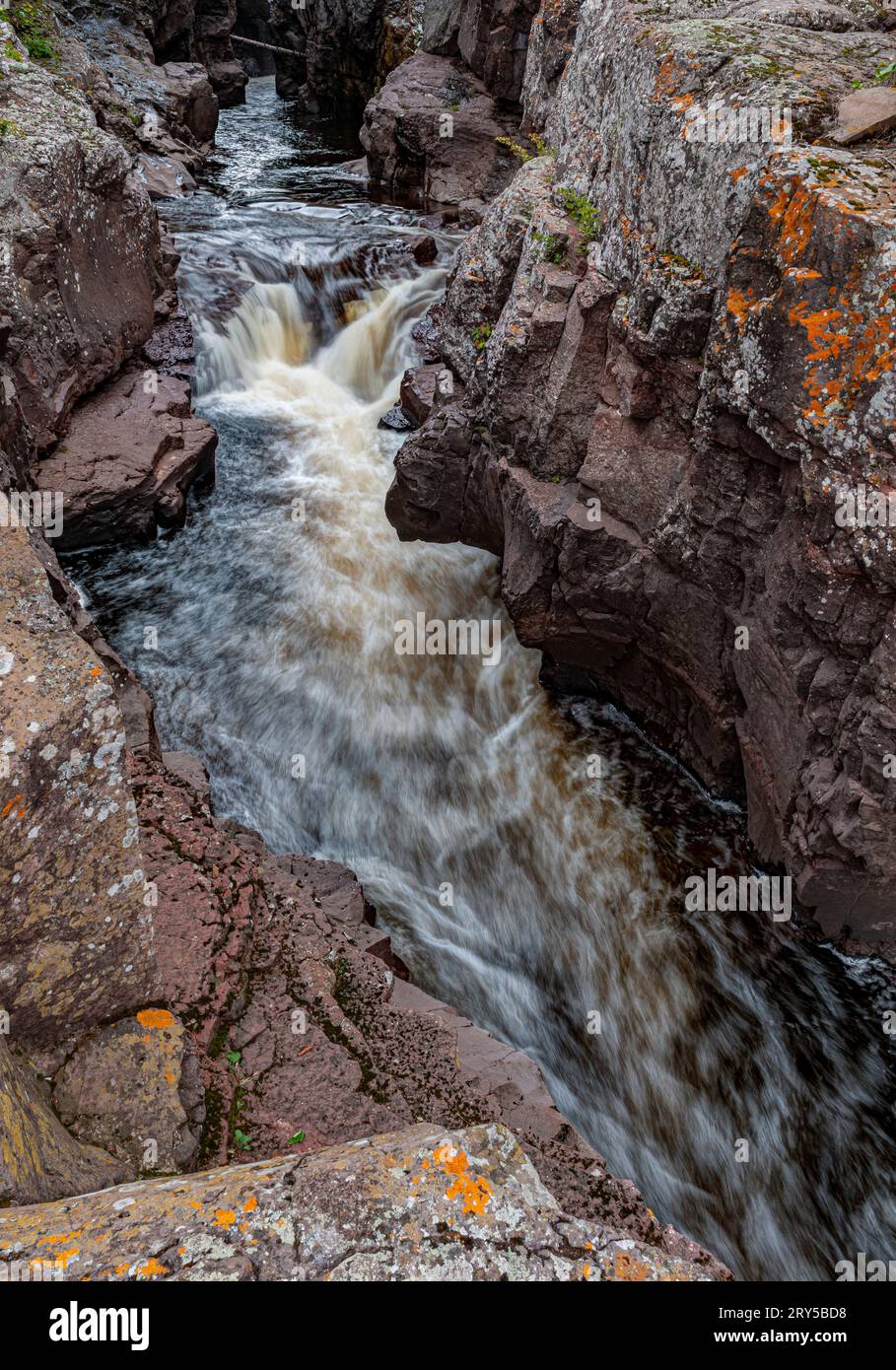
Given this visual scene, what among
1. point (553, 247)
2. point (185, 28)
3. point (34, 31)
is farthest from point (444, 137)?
point (553, 247)

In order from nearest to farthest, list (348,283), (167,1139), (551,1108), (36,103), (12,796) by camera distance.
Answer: (12,796) → (167,1139) → (551,1108) → (36,103) → (348,283)

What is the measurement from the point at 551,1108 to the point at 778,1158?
6.40ft

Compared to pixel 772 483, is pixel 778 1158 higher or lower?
lower

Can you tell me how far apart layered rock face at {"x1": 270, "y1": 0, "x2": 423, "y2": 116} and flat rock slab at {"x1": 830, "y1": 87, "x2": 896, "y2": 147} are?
1808 centimetres

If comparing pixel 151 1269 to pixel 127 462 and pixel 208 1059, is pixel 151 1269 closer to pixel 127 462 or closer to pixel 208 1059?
pixel 208 1059

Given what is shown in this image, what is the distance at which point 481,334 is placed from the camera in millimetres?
8570

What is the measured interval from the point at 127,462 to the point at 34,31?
22.1ft

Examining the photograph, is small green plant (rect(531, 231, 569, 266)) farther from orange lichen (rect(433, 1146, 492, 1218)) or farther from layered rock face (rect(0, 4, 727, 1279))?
orange lichen (rect(433, 1146, 492, 1218))

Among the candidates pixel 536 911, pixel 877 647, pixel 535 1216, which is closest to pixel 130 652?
pixel 536 911

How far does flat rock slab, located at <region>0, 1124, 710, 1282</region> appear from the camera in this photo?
1915 millimetres

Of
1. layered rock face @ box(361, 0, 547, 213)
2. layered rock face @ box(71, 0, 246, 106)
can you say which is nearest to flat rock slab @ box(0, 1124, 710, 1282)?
layered rock face @ box(361, 0, 547, 213)

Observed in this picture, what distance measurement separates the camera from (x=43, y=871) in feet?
8.61

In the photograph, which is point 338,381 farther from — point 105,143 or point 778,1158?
point 778,1158

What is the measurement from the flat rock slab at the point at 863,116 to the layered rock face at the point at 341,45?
1808 cm
